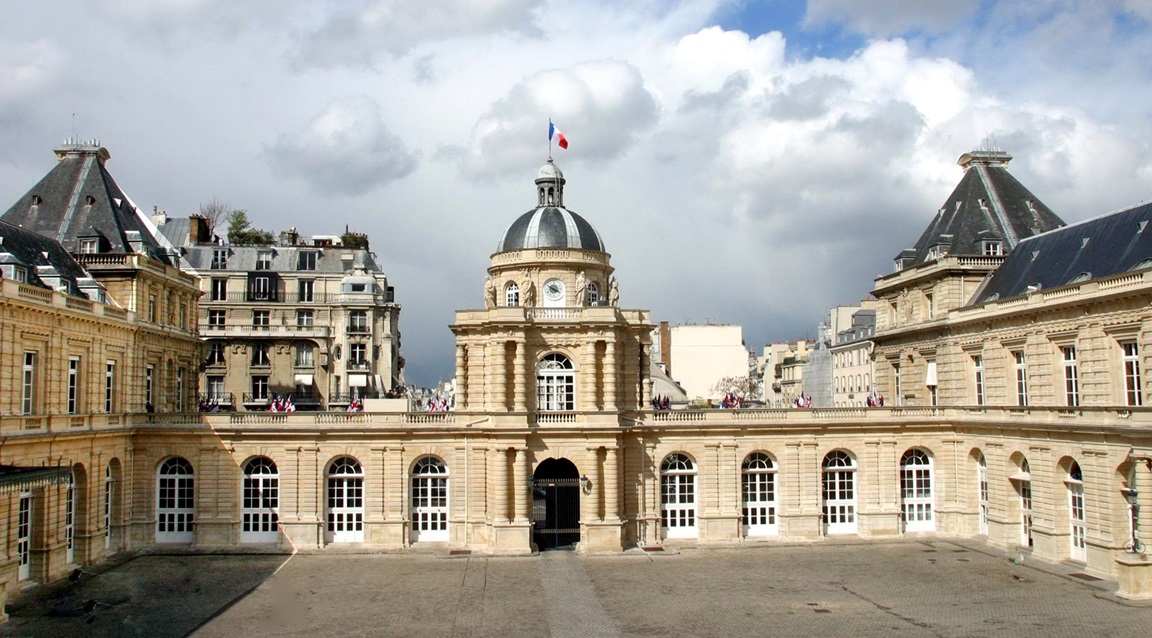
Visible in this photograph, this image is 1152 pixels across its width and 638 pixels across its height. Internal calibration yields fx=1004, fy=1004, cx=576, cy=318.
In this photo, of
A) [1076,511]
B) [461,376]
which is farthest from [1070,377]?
[461,376]

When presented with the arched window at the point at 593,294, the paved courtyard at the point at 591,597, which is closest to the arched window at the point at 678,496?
the paved courtyard at the point at 591,597

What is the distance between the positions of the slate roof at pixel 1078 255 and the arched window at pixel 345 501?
26.1 metres

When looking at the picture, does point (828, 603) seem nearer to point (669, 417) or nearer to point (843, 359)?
point (669, 417)

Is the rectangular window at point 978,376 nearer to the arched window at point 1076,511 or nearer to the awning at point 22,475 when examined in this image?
the arched window at point 1076,511

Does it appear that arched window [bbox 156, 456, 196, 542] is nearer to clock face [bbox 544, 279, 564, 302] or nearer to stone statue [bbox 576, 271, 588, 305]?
clock face [bbox 544, 279, 564, 302]

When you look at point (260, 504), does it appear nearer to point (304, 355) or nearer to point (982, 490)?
point (304, 355)

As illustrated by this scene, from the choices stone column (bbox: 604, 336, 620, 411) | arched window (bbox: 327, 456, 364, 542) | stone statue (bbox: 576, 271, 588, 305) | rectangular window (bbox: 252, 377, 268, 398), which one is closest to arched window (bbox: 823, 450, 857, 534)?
stone column (bbox: 604, 336, 620, 411)

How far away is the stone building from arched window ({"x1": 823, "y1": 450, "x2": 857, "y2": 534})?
28701 millimetres

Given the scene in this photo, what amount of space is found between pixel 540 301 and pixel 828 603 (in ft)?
55.9

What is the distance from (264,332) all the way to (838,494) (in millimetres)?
34060

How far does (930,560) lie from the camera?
35781 mm

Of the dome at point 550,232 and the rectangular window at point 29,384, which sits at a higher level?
the dome at point 550,232

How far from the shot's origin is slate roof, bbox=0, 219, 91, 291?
33.8m

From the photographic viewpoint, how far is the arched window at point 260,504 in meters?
39.0
